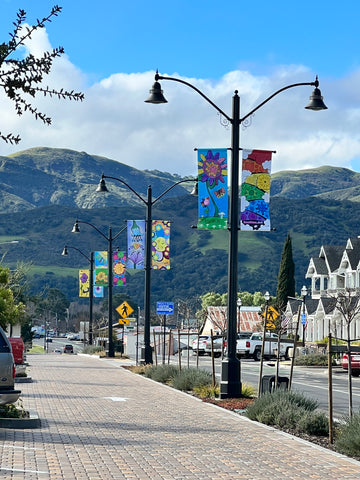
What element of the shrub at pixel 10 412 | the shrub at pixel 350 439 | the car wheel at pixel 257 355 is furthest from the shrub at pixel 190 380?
the car wheel at pixel 257 355

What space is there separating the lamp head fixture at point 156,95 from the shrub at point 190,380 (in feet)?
25.2

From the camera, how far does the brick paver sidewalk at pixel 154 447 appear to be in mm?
11070

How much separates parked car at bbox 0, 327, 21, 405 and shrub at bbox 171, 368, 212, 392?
1029 cm

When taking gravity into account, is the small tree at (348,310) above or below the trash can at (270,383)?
above

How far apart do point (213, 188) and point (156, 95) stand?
2795 millimetres

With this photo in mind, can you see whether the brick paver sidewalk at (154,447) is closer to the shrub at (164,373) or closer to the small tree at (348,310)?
the small tree at (348,310)

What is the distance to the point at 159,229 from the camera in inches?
1483

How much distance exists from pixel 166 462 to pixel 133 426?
4.37 m

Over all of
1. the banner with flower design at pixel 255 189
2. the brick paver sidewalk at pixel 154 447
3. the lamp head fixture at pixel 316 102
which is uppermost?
the lamp head fixture at pixel 316 102

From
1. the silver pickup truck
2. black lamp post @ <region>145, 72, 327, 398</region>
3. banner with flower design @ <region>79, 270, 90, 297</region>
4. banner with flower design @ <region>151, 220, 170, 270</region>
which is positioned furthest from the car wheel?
black lamp post @ <region>145, 72, 327, 398</region>

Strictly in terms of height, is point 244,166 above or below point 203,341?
above

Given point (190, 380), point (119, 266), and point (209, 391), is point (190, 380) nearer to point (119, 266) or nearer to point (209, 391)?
point (209, 391)

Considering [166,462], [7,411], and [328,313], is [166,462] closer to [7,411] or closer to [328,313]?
[7,411]

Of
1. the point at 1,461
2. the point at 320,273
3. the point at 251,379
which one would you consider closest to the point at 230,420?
the point at 1,461
